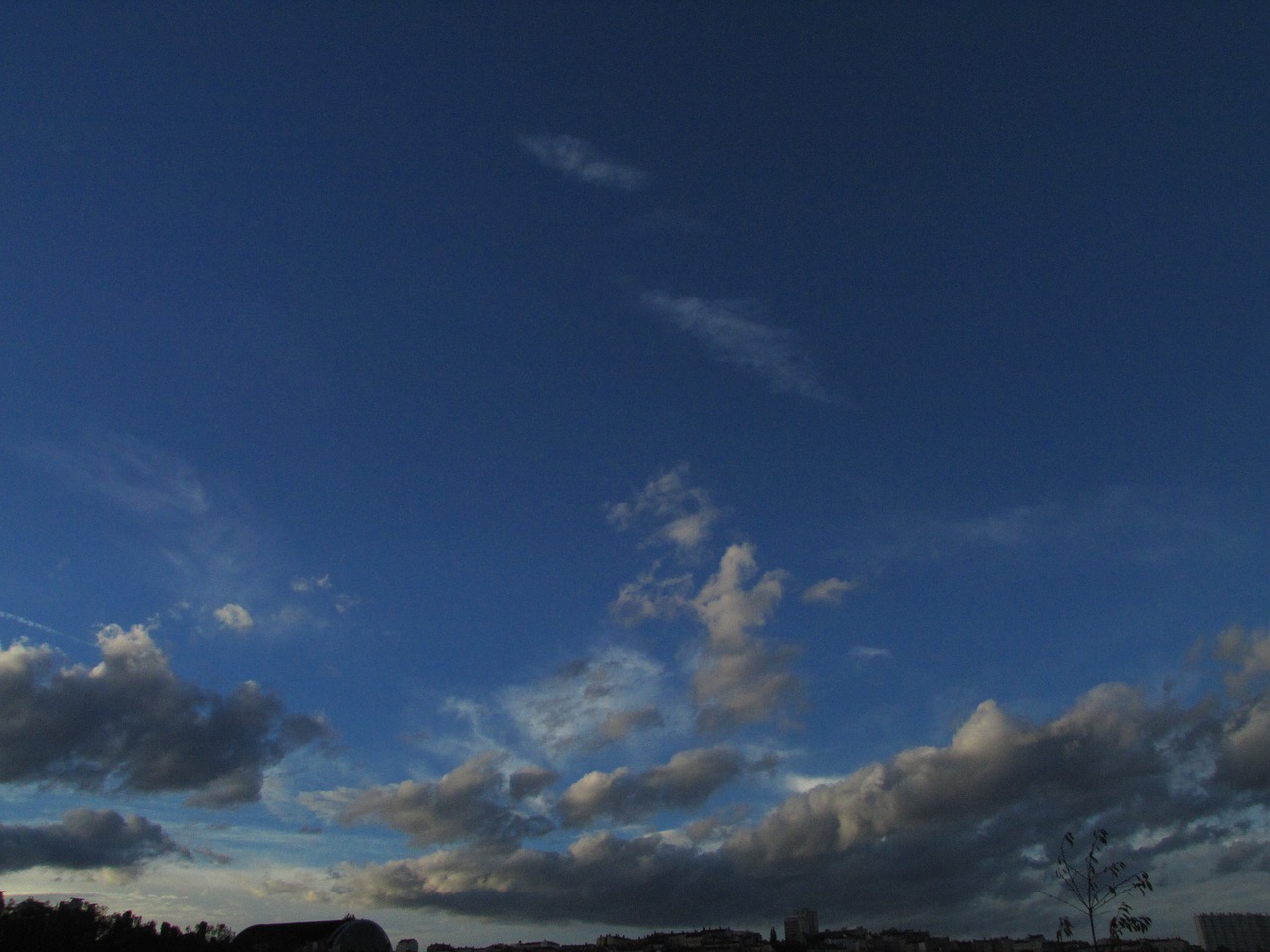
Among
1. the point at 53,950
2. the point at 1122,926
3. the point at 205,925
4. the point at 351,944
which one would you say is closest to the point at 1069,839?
the point at 1122,926

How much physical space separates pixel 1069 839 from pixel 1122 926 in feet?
18.8

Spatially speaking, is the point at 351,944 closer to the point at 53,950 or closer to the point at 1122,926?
the point at 53,950

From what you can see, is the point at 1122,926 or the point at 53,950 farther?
the point at 53,950

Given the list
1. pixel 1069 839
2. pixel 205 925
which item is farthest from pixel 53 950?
pixel 1069 839

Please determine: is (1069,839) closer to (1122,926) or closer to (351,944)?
(1122,926)

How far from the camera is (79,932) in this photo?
137 meters

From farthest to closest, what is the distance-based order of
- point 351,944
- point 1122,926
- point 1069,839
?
point 351,944 → point 1069,839 → point 1122,926

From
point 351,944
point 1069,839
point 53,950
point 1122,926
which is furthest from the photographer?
point 351,944

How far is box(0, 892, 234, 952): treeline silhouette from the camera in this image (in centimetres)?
12769

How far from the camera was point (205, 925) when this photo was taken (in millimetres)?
182375

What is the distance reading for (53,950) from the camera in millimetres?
125875

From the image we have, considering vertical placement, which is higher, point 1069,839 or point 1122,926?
point 1069,839

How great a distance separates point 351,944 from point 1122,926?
6669 inches

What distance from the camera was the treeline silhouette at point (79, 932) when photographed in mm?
127688
